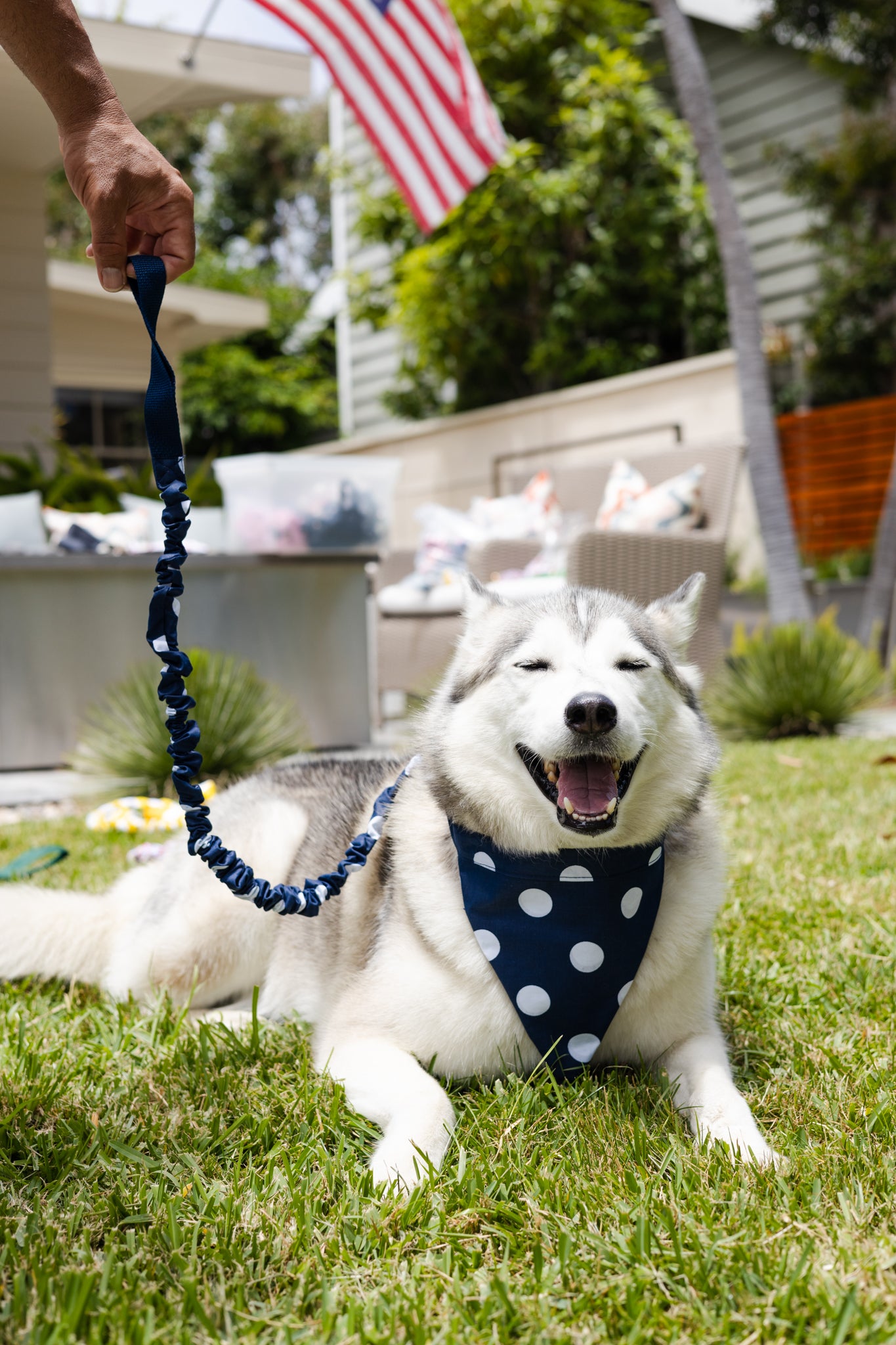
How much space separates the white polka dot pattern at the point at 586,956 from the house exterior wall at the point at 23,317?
882 cm

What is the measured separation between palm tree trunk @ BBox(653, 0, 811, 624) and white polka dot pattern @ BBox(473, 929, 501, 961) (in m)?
5.36

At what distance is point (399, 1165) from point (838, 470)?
29.0 ft

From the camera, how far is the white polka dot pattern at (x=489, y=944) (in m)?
1.82

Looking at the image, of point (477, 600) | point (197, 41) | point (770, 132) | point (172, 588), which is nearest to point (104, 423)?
point (197, 41)

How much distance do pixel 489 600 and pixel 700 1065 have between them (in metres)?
0.93

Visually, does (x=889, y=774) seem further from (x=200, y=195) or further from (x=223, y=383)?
(x=200, y=195)

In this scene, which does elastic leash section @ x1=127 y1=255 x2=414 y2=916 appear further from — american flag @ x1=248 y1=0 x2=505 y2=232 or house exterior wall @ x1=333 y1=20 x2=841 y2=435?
house exterior wall @ x1=333 y1=20 x2=841 y2=435

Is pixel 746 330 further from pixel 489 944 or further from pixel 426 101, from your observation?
pixel 489 944

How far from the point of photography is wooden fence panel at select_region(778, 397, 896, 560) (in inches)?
353

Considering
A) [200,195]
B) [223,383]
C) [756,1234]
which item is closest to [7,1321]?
[756,1234]

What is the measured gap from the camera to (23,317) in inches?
371

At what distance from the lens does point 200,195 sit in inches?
993

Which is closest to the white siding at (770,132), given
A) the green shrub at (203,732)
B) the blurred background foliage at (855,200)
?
the blurred background foliage at (855,200)

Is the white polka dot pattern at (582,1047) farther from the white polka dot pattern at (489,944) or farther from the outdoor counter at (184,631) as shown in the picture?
the outdoor counter at (184,631)
